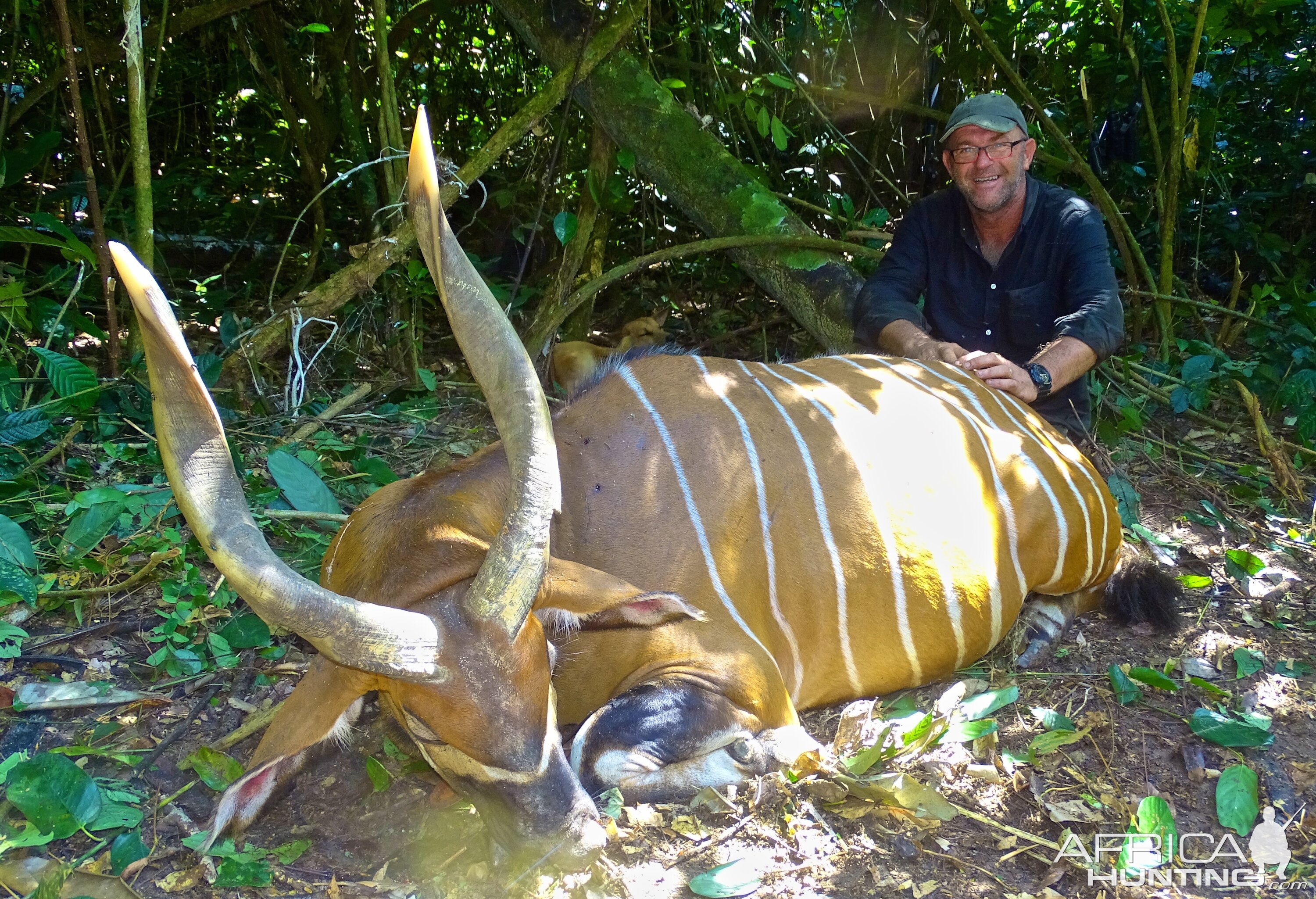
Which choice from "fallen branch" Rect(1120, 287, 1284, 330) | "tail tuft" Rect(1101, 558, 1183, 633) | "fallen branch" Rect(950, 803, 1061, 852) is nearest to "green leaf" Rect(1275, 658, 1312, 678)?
"tail tuft" Rect(1101, 558, 1183, 633)

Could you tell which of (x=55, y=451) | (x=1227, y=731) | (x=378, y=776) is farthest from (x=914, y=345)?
(x=55, y=451)

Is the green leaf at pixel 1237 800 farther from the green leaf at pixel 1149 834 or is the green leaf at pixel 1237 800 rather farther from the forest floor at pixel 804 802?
the green leaf at pixel 1149 834

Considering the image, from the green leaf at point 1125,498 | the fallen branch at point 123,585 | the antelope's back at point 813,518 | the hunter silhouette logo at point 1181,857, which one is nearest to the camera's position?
the hunter silhouette logo at point 1181,857

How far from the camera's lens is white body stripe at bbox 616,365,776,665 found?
8.64 feet

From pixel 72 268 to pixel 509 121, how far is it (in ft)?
6.26

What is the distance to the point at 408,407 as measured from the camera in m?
4.43

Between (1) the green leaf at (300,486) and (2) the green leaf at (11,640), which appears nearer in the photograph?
(2) the green leaf at (11,640)

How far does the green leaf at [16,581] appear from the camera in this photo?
9.29ft

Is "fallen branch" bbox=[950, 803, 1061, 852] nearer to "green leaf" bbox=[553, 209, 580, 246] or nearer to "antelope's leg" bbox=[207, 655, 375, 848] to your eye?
"antelope's leg" bbox=[207, 655, 375, 848]

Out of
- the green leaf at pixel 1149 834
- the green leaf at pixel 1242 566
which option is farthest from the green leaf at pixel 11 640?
the green leaf at pixel 1242 566

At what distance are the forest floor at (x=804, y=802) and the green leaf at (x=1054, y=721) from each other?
0.10ft

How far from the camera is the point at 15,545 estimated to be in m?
2.90

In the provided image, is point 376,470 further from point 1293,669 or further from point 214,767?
point 1293,669

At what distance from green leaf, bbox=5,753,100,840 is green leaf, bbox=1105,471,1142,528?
3.31 m
